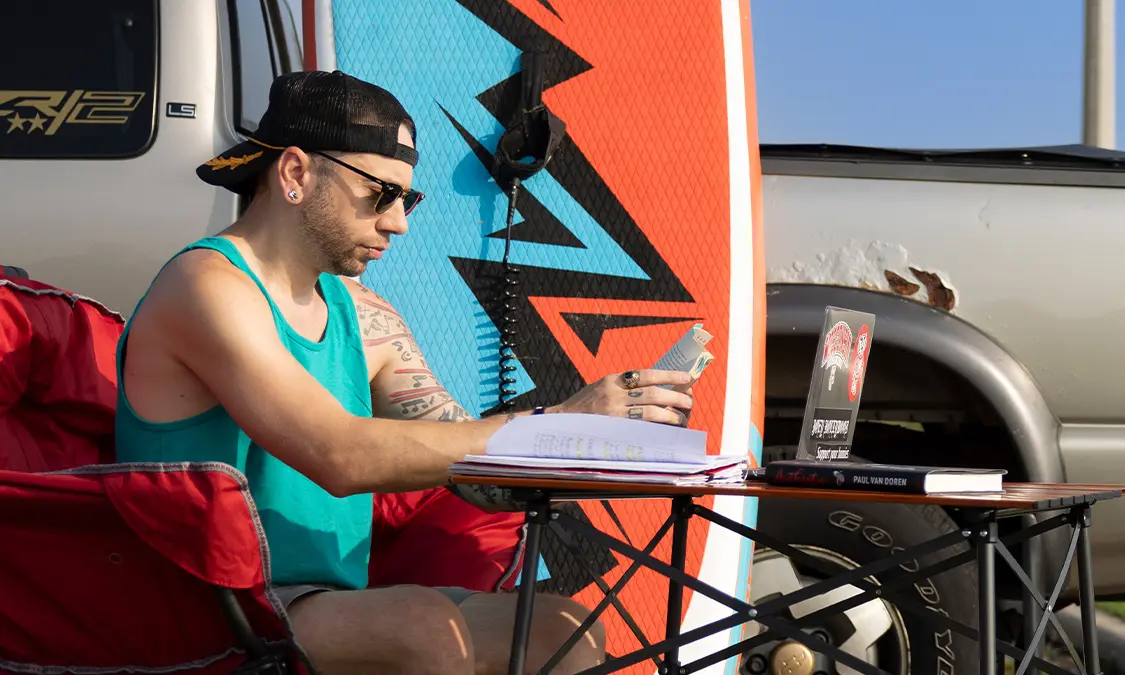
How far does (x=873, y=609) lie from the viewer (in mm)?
3174

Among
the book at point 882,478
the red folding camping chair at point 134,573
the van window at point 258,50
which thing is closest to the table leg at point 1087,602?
the book at point 882,478

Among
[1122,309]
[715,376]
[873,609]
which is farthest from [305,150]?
[1122,309]

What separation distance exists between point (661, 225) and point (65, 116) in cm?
162

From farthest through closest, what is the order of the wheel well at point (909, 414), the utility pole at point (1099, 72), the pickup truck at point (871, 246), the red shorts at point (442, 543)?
the utility pole at point (1099, 72)
the wheel well at point (909, 414)
the pickup truck at point (871, 246)
the red shorts at point (442, 543)

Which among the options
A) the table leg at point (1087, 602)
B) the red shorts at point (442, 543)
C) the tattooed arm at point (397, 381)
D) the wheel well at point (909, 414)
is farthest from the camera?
the wheel well at point (909, 414)

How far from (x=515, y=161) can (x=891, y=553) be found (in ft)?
4.85

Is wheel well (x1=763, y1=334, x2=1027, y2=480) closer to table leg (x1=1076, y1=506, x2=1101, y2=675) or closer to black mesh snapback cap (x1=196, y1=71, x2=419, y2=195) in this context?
table leg (x1=1076, y1=506, x2=1101, y2=675)

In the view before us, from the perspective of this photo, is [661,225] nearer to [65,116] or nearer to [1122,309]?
[1122,309]

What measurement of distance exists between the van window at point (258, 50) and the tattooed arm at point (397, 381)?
3.44 ft

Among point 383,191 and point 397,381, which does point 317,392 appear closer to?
point 383,191

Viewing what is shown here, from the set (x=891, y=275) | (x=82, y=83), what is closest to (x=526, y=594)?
(x=891, y=275)

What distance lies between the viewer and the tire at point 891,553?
319cm

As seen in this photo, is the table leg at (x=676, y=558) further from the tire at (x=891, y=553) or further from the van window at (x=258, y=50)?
the van window at (x=258, y=50)

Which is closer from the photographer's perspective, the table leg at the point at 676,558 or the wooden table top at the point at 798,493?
the wooden table top at the point at 798,493
